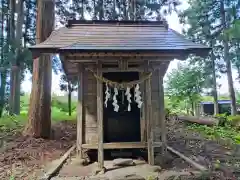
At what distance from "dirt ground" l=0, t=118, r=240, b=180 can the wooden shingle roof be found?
2664mm

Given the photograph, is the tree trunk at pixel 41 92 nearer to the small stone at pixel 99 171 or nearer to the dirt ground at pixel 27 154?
the dirt ground at pixel 27 154

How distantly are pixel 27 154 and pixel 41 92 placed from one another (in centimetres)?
238

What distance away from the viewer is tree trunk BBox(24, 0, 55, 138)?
8438 mm

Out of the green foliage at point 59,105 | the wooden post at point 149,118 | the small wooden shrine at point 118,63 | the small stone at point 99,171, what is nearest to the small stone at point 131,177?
the small stone at point 99,171

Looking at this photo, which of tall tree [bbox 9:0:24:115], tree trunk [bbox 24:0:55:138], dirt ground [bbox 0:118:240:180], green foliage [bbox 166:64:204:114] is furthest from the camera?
green foliage [bbox 166:64:204:114]

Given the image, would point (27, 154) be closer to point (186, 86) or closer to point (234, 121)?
point (234, 121)

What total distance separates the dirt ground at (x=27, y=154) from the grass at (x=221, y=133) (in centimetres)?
568

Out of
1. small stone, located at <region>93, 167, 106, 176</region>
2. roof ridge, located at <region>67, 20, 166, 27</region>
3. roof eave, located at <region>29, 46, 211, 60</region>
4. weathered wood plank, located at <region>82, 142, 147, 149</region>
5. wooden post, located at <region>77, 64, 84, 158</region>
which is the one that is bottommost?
small stone, located at <region>93, 167, 106, 176</region>

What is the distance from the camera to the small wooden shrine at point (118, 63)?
557cm

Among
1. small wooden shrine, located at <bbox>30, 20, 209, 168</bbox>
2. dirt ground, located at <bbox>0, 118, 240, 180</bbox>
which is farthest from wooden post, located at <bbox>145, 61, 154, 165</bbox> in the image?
dirt ground, located at <bbox>0, 118, 240, 180</bbox>

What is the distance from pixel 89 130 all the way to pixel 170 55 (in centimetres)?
284

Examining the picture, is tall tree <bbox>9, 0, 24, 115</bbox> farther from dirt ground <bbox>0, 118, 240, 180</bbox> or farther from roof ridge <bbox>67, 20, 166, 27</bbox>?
roof ridge <bbox>67, 20, 166, 27</bbox>

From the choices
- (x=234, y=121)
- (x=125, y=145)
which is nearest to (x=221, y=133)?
(x=234, y=121)

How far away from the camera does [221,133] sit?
10750 mm
